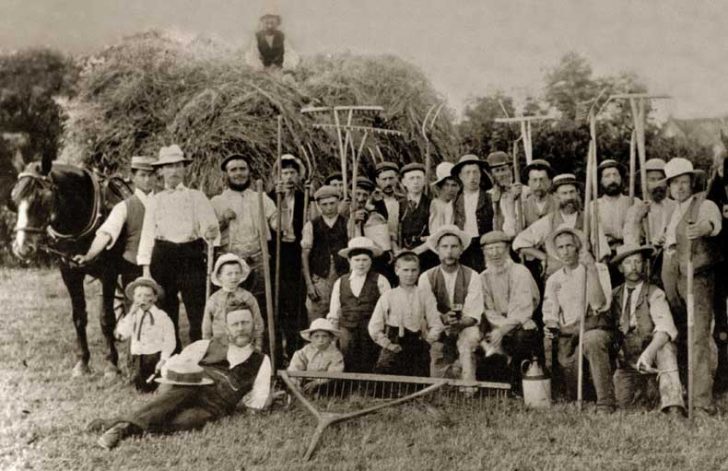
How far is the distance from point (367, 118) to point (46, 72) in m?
2.57

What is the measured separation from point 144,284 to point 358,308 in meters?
1.50

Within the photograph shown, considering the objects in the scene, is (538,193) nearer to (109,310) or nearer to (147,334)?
(147,334)

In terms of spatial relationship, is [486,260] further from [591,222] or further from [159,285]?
[159,285]

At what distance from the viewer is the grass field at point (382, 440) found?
165 inches

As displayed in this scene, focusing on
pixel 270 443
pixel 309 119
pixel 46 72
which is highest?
pixel 46 72

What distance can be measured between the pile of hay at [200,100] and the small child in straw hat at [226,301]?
2.86ft

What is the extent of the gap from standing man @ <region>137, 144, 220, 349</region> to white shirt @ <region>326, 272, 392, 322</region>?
0.98m

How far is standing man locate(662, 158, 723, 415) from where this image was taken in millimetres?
4738

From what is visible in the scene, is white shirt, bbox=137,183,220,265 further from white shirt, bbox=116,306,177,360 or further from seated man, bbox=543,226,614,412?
seated man, bbox=543,226,614,412

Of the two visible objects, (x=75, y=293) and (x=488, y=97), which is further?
(x=488, y=97)

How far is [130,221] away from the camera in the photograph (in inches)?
221

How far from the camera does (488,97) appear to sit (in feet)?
20.3

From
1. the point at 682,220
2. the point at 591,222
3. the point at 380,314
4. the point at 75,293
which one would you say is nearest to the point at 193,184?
the point at 75,293

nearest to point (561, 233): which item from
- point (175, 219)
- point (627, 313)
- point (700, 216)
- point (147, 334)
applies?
point (627, 313)
